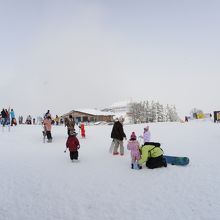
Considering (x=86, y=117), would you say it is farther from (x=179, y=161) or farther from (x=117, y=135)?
(x=179, y=161)

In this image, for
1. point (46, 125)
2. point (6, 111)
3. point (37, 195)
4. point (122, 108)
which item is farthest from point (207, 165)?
point (122, 108)

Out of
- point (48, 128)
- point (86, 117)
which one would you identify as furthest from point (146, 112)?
point (48, 128)

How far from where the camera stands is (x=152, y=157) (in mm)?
10992

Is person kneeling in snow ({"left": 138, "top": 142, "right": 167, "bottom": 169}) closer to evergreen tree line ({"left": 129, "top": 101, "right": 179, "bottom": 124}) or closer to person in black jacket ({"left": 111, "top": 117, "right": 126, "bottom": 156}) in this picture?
person in black jacket ({"left": 111, "top": 117, "right": 126, "bottom": 156})

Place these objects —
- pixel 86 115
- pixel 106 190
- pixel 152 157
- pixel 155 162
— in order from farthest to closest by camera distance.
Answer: pixel 86 115 → pixel 152 157 → pixel 155 162 → pixel 106 190

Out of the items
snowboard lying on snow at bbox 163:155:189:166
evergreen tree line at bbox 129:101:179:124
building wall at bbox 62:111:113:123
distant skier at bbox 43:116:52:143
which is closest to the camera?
snowboard lying on snow at bbox 163:155:189:166

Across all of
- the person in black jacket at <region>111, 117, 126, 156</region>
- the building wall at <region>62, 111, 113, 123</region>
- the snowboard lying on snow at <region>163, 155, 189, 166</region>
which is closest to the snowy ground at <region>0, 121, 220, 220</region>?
the snowboard lying on snow at <region>163, 155, 189, 166</region>

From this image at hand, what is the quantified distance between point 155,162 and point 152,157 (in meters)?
0.23

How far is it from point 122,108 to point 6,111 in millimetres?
88059

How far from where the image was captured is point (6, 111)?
3022 centimetres

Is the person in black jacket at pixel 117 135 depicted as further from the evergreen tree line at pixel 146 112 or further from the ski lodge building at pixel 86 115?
the evergreen tree line at pixel 146 112

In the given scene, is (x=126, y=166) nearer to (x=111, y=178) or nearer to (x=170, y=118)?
(x=111, y=178)

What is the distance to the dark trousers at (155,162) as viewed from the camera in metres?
10.8

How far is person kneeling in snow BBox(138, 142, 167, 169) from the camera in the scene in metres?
10.9
